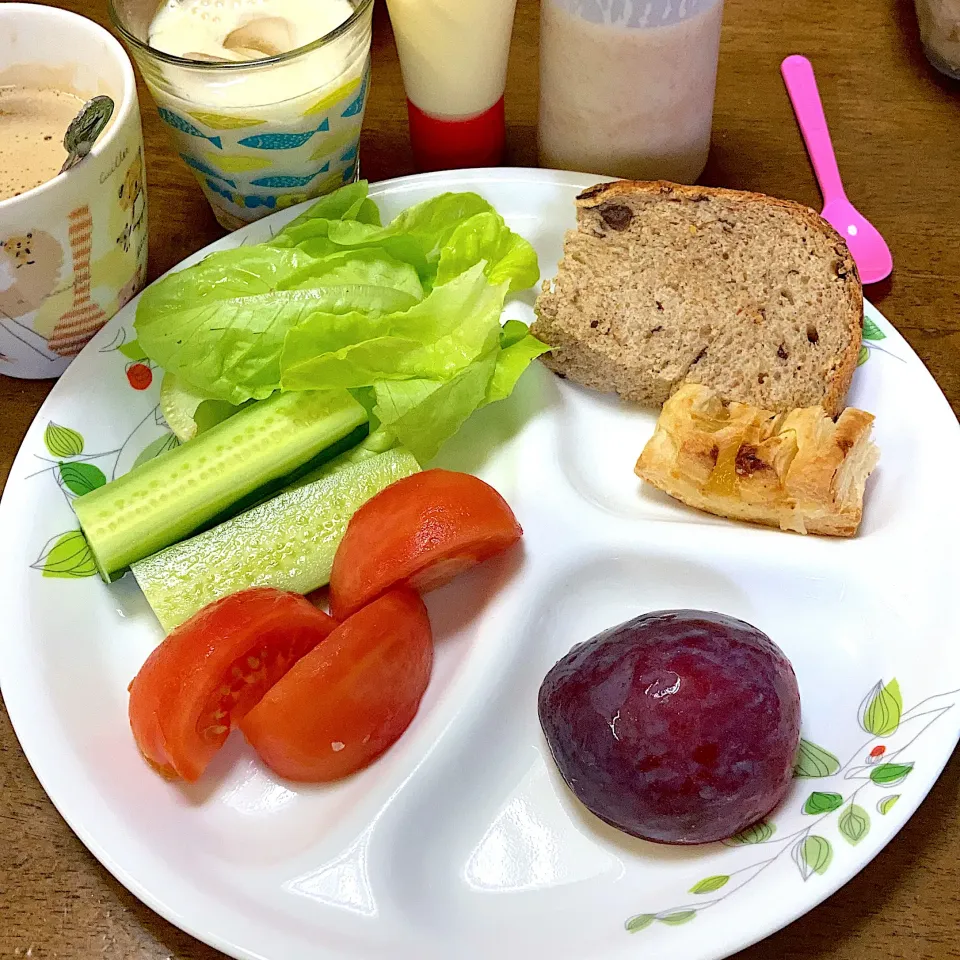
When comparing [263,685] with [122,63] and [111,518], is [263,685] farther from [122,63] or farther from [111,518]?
[122,63]

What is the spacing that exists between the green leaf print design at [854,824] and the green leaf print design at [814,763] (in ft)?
0.19

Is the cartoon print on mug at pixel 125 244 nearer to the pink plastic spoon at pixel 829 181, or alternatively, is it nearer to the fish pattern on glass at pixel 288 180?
the fish pattern on glass at pixel 288 180

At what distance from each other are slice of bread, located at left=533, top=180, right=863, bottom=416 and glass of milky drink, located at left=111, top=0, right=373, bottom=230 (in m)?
0.40

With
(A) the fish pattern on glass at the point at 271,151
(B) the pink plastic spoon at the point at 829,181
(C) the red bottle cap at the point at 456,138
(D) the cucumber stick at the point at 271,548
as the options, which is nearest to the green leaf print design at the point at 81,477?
(D) the cucumber stick at the point at 271,548

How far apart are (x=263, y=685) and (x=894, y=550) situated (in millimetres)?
801

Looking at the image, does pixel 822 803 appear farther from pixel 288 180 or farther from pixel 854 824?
pixel 288 180

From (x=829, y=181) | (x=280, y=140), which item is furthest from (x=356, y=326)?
(x=829, y=181)

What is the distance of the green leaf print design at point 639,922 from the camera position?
96 centimetres

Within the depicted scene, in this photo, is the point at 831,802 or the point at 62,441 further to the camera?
the point at 62,441

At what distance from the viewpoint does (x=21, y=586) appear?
1.16 metres

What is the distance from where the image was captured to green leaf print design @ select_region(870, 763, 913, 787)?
39.9 inches

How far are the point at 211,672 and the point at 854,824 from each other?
71 cm

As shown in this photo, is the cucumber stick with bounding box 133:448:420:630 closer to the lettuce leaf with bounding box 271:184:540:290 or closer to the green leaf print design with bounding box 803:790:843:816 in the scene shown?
the lettuce leaf with bounding box 271:184:540:290

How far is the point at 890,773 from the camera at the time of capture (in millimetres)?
1024
